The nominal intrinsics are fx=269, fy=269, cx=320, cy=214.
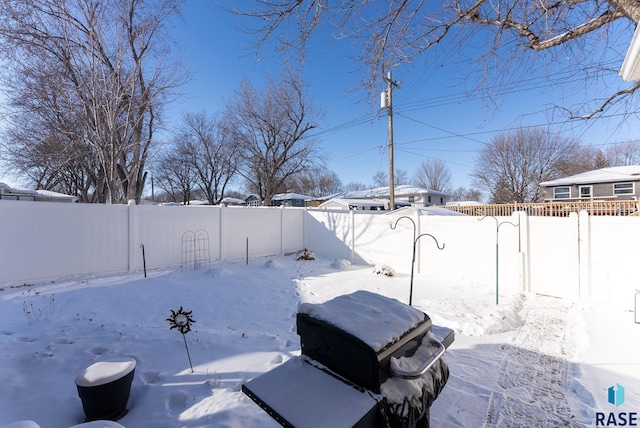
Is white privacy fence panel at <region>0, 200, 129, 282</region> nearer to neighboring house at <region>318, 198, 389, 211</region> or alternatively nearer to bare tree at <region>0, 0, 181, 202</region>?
bare tree at <region>0, 0, 181, 202</region>

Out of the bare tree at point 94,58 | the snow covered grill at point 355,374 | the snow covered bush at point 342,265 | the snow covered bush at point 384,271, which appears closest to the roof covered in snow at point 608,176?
the snow covered bush at point 384,271

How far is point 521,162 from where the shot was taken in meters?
21.6

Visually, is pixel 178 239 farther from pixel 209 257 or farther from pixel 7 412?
pixel 7 412

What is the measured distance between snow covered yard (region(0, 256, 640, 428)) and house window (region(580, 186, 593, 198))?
52.8 ft

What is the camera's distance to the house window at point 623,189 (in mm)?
14414

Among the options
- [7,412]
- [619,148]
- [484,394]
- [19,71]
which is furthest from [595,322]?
[619,148]

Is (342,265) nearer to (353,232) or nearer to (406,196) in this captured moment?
(353,232)

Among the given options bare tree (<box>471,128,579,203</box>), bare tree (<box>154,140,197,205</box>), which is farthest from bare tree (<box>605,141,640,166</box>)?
bare tree (<box>154,140,197,205</box>)

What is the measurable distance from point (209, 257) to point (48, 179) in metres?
17.8

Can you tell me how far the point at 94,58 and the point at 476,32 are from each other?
7321 mm

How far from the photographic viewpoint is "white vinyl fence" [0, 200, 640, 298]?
14.7 ft

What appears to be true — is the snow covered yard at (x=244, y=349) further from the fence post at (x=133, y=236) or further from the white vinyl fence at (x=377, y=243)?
the fence post at (x=133, y=236)

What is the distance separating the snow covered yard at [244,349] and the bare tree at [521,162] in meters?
21.2
